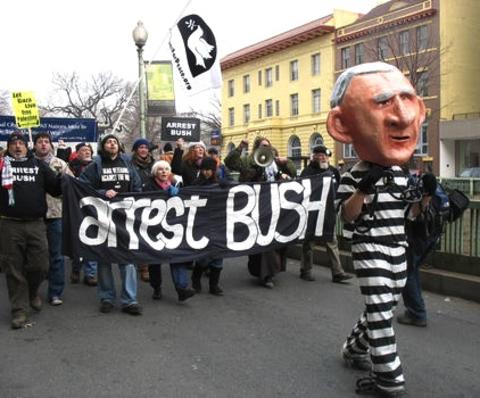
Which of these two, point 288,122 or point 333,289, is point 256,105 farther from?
point 333,289

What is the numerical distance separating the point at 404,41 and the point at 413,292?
3529 cm

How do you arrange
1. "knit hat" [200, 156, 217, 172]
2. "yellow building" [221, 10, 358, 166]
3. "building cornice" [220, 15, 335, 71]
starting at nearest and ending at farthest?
"knit hat" [200, 156, 217, 172]
"building cornice" [220, 15, 335, 71]
"yellow building" [221, 10, 358, 166]

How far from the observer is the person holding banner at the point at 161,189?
6539 mm

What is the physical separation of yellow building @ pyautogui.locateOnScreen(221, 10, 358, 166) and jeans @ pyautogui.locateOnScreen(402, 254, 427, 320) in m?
39.6

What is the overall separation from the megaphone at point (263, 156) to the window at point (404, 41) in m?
31.3

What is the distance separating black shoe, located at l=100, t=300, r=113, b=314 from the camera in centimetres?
618

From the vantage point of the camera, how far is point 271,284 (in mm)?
7418

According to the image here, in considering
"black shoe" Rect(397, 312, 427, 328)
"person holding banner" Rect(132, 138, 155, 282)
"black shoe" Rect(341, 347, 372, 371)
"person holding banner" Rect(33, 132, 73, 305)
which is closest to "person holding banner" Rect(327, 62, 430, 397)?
"black shoe" Rect(341, 347, 372, 371)

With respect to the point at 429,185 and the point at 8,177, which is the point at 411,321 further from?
the point at 8,177

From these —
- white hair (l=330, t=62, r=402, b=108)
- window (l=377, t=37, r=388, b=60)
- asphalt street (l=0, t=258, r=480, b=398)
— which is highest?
window (l=377, t=37, r=388, b=60)

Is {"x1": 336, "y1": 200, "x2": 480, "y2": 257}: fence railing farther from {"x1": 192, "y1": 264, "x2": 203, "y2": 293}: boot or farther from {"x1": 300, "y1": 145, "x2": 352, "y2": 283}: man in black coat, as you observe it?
{"x1": 192, "y1": 264, "x2": 203, "y2": 293}: boot

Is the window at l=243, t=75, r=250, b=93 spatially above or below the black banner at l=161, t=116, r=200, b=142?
above

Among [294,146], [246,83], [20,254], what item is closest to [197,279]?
[20,254]

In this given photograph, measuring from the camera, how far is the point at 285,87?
51125 mm
